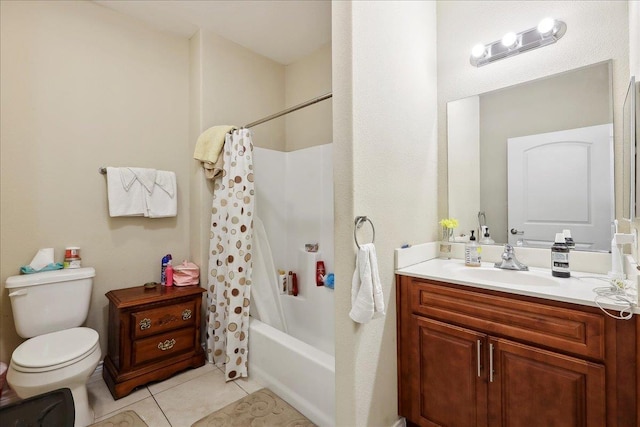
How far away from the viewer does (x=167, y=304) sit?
2066mm

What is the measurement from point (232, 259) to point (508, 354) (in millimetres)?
1744

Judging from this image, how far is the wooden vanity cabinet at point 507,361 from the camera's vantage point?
1011 millimetres

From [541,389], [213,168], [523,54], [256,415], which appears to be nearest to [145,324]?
[256,415]

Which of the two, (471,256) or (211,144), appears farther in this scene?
(211,144)

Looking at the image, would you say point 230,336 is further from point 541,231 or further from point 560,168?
point 560,168

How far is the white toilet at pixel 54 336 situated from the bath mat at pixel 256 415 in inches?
27.0

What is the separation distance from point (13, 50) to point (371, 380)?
2.96 m

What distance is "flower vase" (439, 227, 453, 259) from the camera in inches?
75.6

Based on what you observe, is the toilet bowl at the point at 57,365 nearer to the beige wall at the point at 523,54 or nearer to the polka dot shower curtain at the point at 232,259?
the polka dot shower curtain at the point at 232,259

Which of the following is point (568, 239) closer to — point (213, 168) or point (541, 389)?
point (541, 389)

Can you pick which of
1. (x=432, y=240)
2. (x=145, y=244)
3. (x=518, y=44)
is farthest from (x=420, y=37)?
(x=145, y=244)

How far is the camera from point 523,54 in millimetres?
1668

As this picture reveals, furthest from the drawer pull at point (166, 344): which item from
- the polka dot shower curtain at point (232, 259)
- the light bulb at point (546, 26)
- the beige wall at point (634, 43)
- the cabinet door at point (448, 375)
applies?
the light bulb at point (546, 26)

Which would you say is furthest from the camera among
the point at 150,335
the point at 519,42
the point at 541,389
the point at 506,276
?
the point at 150,335
